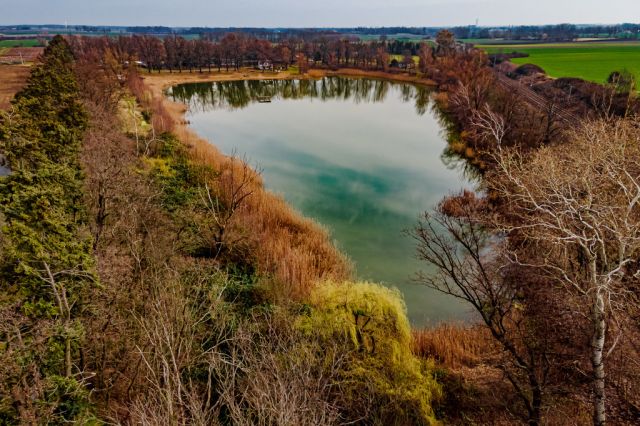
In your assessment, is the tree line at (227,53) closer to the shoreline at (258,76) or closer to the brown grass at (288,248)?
the shoreline at (258,76)

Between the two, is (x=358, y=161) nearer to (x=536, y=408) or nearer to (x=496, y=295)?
(x=496, y=295)

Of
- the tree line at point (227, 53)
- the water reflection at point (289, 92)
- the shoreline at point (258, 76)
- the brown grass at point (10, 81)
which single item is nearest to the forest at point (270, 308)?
the brown grass at point (10, 81)

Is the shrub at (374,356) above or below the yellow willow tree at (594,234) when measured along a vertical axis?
below

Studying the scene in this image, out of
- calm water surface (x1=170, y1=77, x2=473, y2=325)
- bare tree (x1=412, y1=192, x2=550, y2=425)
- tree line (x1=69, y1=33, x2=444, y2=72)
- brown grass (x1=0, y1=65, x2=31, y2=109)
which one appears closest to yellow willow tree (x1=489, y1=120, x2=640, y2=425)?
bare tree (x1=412, y1=192, x2=550, y2=425)

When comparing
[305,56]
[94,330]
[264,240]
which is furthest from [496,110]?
[305,56]

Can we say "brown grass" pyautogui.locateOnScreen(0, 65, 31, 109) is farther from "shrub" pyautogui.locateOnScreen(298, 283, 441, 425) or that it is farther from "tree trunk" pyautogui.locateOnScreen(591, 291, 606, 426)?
"tree trunk" pyautogui.locateOnScreen(591, 291, 606, 426)

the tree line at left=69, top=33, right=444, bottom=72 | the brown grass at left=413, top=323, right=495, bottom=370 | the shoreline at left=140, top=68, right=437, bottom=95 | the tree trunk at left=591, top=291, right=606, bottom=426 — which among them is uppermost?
the tree line at left=69, top=33, right=444, bottom=72

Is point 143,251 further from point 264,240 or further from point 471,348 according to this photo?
point 471,348

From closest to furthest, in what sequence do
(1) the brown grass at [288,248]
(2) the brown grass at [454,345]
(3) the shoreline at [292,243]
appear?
(2) the brown grass at [454,345] → (1) the brown grass at [288,248] → (3) the shoreline at [292,243]
